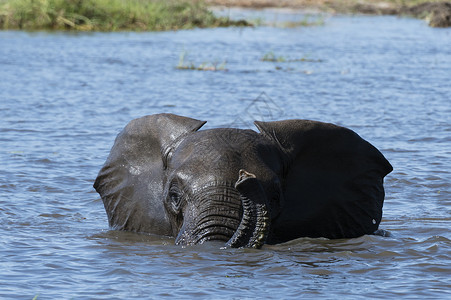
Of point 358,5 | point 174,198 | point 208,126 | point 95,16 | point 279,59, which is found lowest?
point 95,16

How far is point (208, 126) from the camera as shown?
1148cm

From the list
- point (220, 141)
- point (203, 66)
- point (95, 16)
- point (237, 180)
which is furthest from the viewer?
point (95, 16)

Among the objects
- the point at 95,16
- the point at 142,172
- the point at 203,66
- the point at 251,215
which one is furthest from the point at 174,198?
the point at 95,16

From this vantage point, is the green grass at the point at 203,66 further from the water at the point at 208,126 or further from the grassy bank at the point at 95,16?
the grassy bank at the point at 95,16

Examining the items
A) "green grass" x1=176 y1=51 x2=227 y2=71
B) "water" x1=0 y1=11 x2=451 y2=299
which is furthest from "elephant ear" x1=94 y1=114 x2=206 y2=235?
"green grass" x1=176 y1=51 x2=227 y2=71

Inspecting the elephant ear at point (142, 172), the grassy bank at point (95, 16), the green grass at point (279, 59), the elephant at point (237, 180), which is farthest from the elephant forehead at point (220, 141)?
the grassy bank at point (95, 16)

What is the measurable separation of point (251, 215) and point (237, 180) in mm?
434

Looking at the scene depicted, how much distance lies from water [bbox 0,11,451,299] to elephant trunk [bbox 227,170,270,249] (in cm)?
12

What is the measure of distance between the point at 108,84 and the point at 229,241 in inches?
438

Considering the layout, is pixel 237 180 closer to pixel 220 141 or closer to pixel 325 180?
pixel 220 141

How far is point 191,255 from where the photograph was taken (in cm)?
541

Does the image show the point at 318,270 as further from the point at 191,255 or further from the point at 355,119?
the point at 355,119

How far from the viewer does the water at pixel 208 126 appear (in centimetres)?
538

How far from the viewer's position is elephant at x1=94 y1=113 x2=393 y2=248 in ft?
17.2
